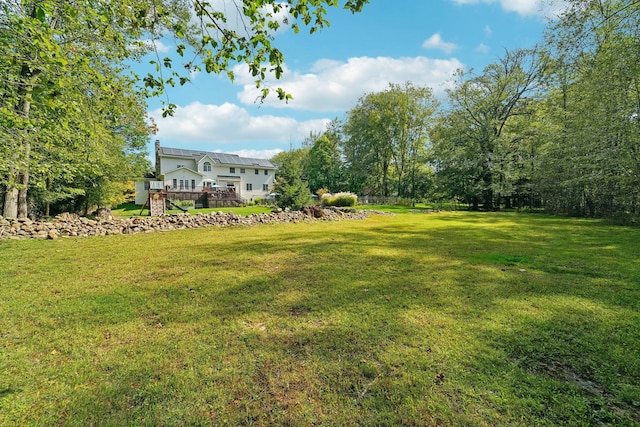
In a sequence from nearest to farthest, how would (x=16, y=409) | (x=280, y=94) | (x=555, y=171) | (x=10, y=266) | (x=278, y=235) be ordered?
(x=16, y=409)
(x=280, y=94)
(x=10, y=266)
(x=278, y=235)
(x=555, y=171)

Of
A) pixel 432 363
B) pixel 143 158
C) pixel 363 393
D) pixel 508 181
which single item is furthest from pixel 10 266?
pixel 508 181

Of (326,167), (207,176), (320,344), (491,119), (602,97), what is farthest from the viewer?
(326,167)

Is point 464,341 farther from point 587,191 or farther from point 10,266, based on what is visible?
point 587,191

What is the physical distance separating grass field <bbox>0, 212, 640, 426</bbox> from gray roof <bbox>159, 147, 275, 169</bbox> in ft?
111

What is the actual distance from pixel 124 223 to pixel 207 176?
91.3ft

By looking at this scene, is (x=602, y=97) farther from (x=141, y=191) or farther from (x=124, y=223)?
(x=141, y=191)

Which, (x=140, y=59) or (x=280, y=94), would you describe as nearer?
(x=280, y=94)

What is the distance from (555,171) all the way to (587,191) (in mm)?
2012

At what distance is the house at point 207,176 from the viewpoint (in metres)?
29.4

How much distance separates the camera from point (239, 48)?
10.2 ft

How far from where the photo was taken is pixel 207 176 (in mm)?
35812

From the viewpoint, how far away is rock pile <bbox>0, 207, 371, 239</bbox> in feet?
25.6

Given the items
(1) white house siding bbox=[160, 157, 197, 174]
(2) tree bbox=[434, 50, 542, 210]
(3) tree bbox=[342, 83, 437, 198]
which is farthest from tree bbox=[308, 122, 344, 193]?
(2) tree bbox=[434, 50, 542, 210]

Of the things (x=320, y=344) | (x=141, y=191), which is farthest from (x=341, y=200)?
(x=141, y=191)
